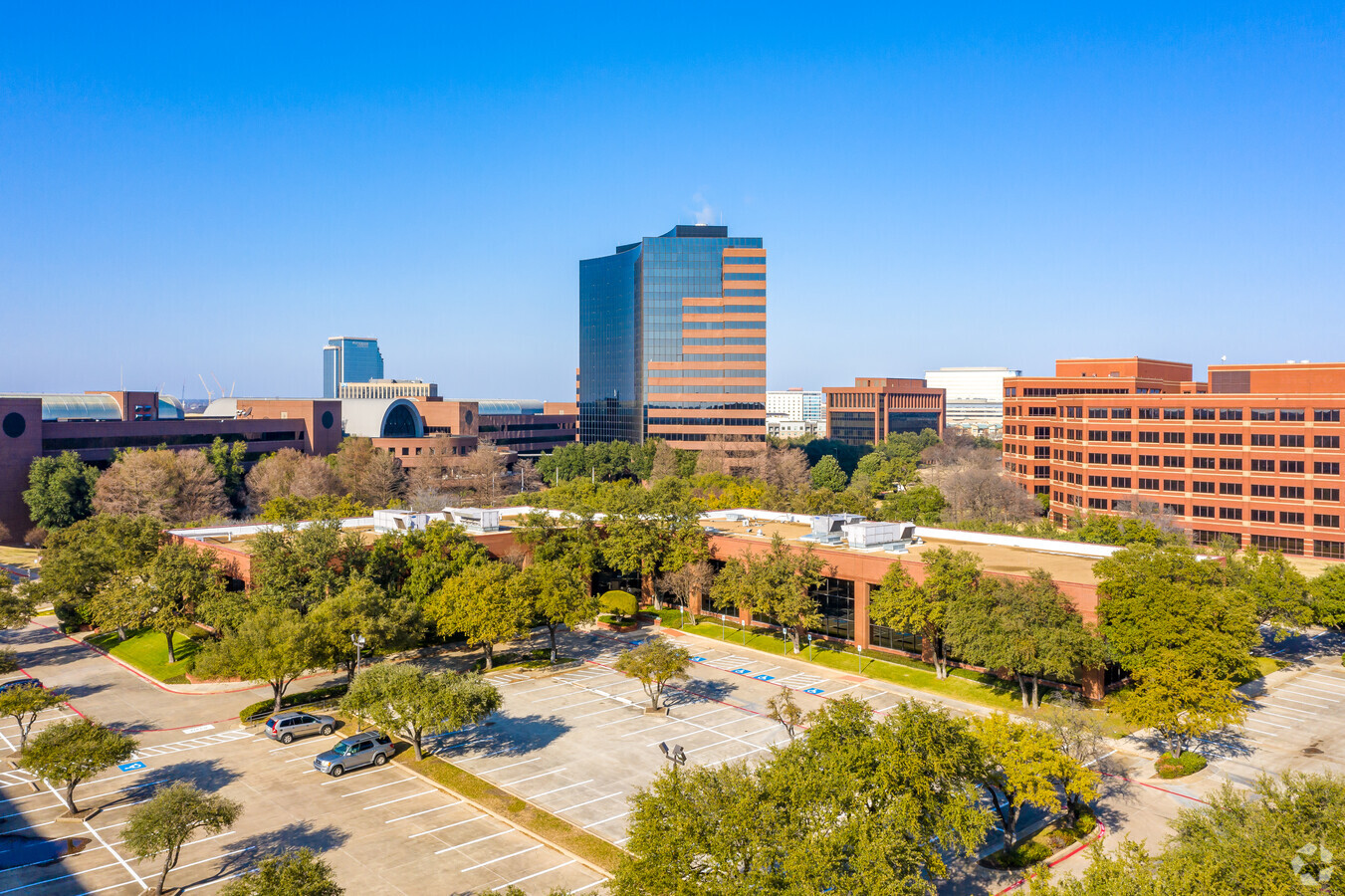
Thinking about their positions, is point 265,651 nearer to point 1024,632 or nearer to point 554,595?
point 554,595

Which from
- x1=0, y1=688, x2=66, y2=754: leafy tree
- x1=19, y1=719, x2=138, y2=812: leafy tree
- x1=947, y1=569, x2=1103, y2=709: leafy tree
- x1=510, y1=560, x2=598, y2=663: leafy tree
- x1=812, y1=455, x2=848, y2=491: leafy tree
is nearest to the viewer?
x1=19, y1=719, x2=138, y2=812: leafy tree

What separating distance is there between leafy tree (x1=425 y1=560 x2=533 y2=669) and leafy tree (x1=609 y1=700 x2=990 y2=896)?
25.8m

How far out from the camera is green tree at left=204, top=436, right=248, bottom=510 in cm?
10575

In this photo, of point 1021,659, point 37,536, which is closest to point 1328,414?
point 1021,659

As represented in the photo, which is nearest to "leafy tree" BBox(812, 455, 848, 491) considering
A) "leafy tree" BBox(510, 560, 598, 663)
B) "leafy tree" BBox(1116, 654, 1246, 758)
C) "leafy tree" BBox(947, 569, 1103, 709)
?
"leafy tree" BBox(510, 560, 598, 663)


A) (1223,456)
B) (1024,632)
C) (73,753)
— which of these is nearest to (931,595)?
(1024,632)

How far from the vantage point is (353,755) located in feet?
123

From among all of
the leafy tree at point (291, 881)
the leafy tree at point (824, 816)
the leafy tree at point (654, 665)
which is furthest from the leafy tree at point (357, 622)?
the leafy tree at point (824, 816)

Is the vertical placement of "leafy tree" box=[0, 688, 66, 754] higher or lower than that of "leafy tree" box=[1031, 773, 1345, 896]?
lower

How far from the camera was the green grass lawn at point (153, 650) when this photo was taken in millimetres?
52531

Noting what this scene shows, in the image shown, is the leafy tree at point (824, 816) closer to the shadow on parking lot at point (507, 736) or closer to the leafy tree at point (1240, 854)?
the leafy tree at point (1240, 854)

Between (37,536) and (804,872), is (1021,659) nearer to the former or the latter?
(804,872)

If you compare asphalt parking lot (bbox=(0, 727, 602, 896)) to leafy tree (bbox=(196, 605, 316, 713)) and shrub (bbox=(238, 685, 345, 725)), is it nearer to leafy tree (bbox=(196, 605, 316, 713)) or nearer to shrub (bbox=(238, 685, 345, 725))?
leafy tree (bbox=(196, 605, 316, 713))

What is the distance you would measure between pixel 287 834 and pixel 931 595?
34.8m
